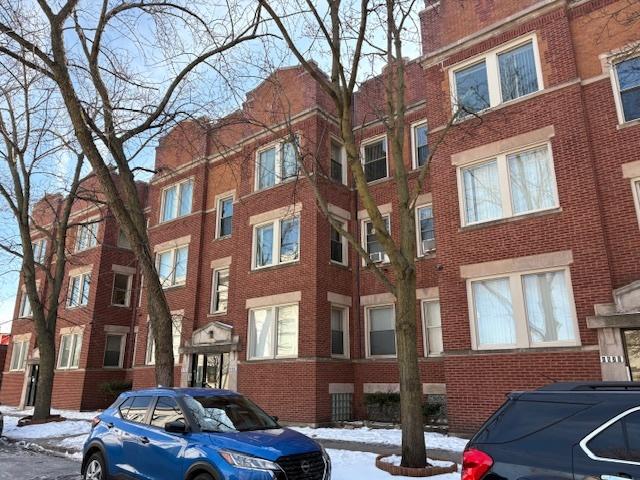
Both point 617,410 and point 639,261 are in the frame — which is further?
point 639,261

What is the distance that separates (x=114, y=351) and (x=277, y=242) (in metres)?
12.9

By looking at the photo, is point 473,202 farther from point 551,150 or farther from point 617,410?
point 617,410

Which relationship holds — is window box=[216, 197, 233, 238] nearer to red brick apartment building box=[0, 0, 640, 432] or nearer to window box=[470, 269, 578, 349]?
red brick apartment building box=[0, 0, 640, 432]

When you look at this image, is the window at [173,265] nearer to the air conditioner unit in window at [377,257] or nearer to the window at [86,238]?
the window at [86,238]

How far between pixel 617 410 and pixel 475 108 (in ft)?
38.4

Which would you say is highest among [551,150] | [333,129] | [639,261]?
[333,129]

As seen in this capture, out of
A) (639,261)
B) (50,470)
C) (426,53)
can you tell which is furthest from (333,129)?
(50,470)

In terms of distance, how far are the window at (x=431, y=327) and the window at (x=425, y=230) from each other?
1.75 meters

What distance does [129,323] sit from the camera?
2625 centimetres

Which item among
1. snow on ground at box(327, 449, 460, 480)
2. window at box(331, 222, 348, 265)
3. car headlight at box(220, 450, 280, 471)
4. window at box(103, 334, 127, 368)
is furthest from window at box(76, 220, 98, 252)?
car headlight at box(220, 450, 280, 471)

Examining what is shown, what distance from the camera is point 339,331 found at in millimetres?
17188

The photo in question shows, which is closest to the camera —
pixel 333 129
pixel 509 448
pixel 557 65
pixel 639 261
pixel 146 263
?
pixel 509 448

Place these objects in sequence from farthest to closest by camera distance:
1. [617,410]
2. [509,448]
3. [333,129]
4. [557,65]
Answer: [333,129], [557,65], [509,448], [617,410]

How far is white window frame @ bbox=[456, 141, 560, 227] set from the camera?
40.5ft
